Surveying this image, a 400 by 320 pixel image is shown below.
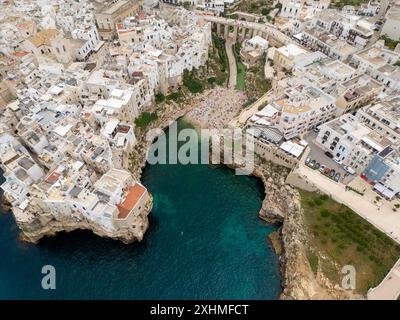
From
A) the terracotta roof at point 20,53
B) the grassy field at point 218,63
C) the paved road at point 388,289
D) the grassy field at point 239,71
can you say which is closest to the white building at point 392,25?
the grassy field at point 239,71

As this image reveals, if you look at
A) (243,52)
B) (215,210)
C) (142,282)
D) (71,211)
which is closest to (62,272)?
(71,211)

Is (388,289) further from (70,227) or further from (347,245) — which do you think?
(70,227)

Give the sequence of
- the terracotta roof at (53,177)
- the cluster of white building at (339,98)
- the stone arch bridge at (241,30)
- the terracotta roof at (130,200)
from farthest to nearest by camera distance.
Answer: the stone arch bridge at (241,30), the cluster of white building at (339,98), the terracotta roof at (53,177), the terracotta roof at (130,200)

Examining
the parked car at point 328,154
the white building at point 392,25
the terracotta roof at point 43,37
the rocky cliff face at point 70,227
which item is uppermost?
the white building at point 392,25

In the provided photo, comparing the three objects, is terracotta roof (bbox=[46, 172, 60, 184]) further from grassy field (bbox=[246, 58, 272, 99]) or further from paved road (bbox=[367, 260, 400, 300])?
paved road (bbox=[367, 260, 400, 300])

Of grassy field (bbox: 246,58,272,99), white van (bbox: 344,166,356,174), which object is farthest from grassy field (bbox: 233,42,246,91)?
white van (bbox: 344,166,356,174)

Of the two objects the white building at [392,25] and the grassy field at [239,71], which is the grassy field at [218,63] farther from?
the white building at [392,25]
